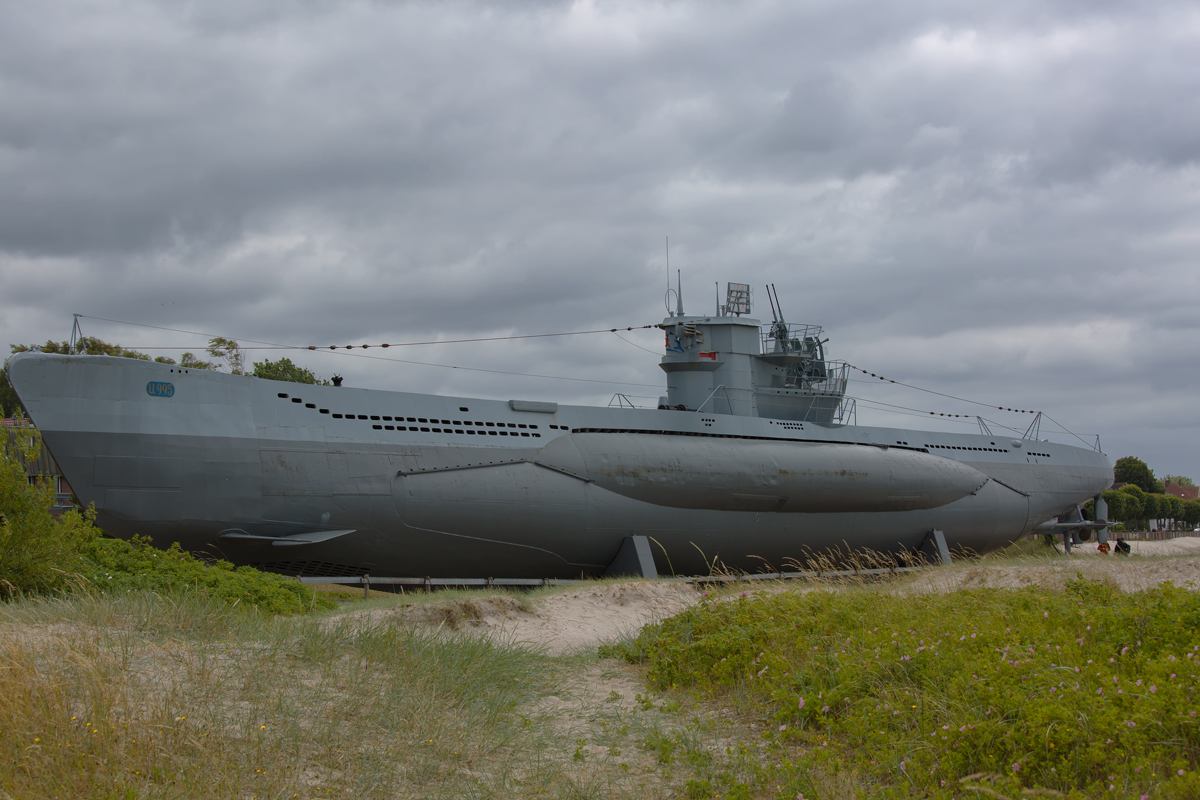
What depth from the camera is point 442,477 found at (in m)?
14.7

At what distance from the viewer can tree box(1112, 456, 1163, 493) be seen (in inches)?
2955

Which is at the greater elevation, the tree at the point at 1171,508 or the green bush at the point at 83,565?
the green bush at the point at 83,565

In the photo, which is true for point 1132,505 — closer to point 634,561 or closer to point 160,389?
point 634,561

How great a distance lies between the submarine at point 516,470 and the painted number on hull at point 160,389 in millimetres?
34

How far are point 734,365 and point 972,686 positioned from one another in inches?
643

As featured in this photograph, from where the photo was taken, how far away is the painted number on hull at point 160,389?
42.7 ft

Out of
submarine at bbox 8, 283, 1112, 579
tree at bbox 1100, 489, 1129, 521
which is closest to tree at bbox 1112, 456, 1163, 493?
tree at bbox 1100, 489, 1129, 521

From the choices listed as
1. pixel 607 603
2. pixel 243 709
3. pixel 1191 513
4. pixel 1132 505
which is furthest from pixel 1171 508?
pixel 243 709

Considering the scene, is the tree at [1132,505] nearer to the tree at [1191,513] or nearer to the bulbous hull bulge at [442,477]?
the tree at [1191,513]

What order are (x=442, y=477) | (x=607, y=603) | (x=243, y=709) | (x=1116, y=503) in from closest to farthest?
(x=243, y=709) → (x=607, y=603) → (x=442, y=477) → (x=1116, y=503)

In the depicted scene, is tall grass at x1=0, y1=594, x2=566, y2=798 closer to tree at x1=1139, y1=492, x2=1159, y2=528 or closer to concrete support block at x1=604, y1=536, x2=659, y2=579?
concrete support block at x1=604, y1=536, x2=659, y2=579

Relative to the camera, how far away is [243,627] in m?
7.18

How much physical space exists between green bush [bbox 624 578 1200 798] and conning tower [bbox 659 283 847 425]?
13.0 m

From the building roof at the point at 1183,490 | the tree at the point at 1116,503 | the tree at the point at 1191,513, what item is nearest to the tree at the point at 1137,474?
the tree at the point at 1191,513
